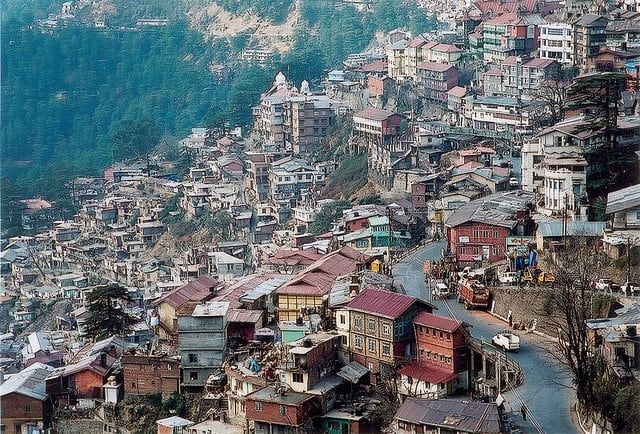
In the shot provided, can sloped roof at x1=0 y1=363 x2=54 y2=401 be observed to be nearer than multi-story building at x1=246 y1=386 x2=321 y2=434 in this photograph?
No

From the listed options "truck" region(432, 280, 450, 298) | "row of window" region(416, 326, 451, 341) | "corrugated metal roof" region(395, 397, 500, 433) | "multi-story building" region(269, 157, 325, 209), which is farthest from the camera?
"multi-story building" region(269, 157, 325, 209)

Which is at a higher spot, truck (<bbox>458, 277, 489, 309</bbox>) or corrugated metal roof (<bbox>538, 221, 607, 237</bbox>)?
corrugated metal roof (<bbox>538, 221, 607, 237</bbox>)

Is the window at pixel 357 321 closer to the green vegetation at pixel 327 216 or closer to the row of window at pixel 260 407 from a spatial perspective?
the row of window at pixel 260 407

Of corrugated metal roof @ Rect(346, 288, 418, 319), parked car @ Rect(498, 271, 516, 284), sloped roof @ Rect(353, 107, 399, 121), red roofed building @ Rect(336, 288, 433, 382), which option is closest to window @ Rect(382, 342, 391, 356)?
red roofed building @ Rect(336, 288, 433, 382)

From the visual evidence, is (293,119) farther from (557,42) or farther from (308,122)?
(557,42)

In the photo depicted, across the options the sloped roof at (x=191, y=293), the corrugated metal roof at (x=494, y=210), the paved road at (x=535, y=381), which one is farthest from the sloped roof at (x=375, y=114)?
the paved road at (x=535, y=381)

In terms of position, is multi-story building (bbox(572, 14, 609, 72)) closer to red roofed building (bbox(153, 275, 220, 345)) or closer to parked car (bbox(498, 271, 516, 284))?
red roofed building (bbox(153, 275, 220, 345))
